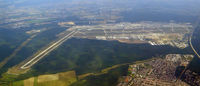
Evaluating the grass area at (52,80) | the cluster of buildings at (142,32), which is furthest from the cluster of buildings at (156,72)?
the cluster of buildings at (142,32)

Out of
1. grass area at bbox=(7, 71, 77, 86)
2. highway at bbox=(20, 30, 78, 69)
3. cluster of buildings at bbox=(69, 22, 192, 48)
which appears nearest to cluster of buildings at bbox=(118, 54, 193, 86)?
grass area at bbox=(7, 71, 77, 86)

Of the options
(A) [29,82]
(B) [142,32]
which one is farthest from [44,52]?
(B) [142,32]

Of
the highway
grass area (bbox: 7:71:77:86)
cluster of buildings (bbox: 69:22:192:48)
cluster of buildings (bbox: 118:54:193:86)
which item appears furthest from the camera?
cluster of buildings (bbox: 69:22:192:48)

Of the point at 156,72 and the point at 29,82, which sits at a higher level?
the point at 29,82

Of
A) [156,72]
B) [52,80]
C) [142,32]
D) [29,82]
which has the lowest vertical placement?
[156,72]

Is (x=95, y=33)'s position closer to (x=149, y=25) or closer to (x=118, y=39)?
(x=118, y=39)

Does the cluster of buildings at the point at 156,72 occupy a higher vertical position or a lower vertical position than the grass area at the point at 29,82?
lower

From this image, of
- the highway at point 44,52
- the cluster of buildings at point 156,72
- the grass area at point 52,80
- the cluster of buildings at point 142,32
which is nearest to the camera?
the cluster of buildings at point 156,72

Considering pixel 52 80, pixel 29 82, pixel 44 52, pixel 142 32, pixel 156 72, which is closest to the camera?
pixel 29 82

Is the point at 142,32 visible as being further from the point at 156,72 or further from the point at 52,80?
the point at 52,80

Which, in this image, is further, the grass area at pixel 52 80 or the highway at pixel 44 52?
the highway at pixel 44 52

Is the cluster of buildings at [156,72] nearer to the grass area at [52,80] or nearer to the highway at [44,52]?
the grass area at [52,80]

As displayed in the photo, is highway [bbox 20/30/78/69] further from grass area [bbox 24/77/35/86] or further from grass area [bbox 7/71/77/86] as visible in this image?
grass area [bbox 7/71/77/86]
